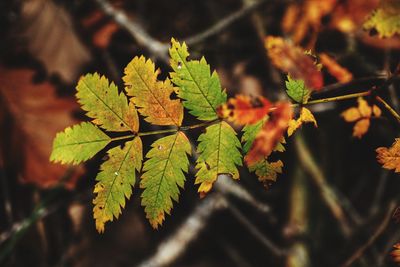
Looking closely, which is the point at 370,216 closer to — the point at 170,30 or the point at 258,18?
the point at 258,18

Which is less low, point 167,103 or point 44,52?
point 44,52

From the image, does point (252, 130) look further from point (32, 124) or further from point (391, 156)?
point (32, 124)

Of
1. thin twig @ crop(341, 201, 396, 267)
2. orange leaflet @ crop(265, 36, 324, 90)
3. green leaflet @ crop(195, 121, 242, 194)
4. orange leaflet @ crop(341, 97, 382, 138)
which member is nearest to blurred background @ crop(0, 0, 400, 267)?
thin twig @ crop(341, 201, 396, 267)

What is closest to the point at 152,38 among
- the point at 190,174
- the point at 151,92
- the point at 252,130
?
the point at 190,174

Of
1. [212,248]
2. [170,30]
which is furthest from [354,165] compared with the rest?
[170,30]

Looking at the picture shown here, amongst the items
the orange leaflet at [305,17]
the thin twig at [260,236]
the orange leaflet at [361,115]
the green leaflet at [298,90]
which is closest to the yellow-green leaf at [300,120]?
the green leaflet at [298,90]

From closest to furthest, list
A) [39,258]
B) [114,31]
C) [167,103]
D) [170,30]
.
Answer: [167,103] → [39,258] → [114,31] → [170,30]
